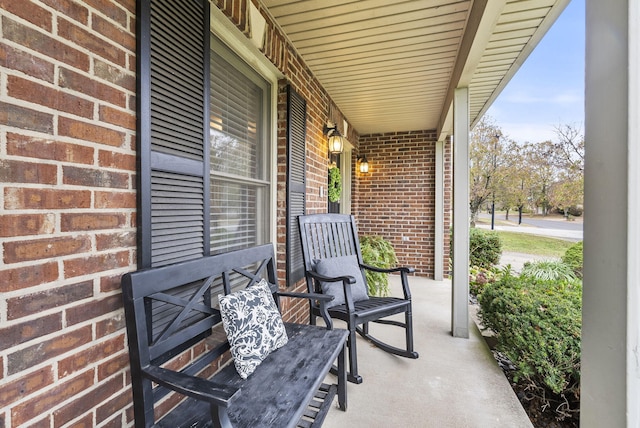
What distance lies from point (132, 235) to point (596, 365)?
1.52 meters

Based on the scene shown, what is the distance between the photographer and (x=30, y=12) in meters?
0.81

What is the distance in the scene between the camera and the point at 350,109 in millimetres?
4078

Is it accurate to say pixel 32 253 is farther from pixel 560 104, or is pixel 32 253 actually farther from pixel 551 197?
pixel 551 197

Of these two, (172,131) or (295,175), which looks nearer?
(172,131)

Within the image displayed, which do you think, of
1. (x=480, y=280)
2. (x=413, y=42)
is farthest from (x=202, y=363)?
(x=480, y=280)

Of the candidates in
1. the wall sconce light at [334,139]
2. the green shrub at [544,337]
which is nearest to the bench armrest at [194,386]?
the green shrub at [544,337]

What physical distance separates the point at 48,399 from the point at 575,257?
5.03 meters

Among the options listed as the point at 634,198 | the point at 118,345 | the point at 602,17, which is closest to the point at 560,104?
the point at 602,17

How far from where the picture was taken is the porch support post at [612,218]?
66 centimetres

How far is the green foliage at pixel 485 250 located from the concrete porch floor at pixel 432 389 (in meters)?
3.09

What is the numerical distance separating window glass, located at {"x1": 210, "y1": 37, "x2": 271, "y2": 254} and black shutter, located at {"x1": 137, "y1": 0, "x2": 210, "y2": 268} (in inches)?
12.3

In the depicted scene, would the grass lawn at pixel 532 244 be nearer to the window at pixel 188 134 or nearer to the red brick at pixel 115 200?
the window at pixel 188 134

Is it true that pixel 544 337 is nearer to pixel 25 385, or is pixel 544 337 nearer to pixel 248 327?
pixel 248 327

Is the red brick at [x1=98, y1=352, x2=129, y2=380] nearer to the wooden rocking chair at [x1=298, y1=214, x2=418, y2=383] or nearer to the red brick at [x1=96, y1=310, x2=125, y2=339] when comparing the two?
the red brick at [x1=96, y1=310, x2=125, y2=339]
